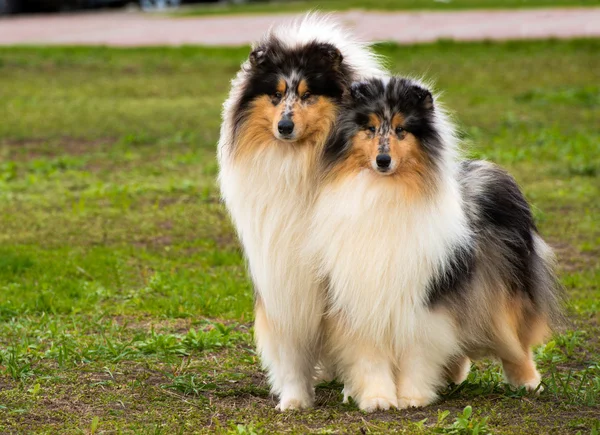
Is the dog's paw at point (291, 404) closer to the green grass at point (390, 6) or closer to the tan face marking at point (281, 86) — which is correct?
the tan face marking at point (281, 86)

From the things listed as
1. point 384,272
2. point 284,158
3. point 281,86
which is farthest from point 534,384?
point 281,86

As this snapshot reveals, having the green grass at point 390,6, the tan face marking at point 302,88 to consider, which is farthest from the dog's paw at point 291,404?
the green grass at point 390,6

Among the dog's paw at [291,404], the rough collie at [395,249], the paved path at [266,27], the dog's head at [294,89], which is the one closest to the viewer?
the rough collie at [395,249]

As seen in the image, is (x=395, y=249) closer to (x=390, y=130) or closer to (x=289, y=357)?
(x=390, y=130)

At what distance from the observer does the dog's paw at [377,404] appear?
507cm

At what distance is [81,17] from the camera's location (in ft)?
89.2

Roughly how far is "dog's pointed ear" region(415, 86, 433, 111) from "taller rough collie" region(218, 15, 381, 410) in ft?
1.14

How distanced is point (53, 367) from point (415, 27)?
17.9m

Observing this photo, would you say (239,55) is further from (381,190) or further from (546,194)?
(381,190)

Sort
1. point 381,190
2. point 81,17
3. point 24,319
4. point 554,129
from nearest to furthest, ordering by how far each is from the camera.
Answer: point 381,190, point 24,319, point 554,129, point 81,17

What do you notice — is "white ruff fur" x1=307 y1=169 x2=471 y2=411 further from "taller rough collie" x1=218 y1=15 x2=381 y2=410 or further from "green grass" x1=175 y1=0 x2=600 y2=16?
"green grass" x1=175 y1=0 x2=600 y2=16

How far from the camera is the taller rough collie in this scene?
5074 millimetres

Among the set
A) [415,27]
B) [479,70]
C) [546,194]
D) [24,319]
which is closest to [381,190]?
[24,319]

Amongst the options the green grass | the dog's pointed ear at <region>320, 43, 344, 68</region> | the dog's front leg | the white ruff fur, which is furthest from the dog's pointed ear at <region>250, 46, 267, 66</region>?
the green grass
